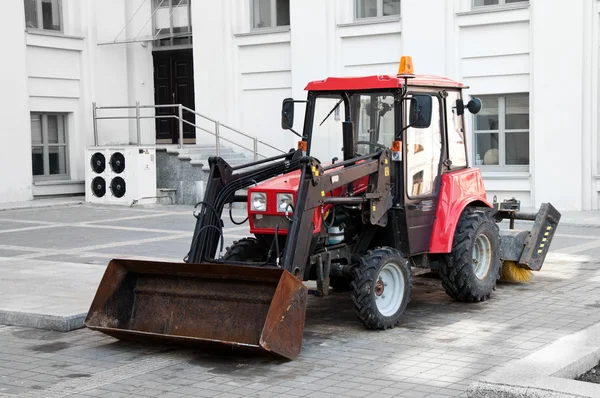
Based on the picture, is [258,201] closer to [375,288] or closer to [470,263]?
[375,288]

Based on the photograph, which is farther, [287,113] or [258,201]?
[287,113]

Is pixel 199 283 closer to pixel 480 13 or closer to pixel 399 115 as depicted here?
pixel 399 115

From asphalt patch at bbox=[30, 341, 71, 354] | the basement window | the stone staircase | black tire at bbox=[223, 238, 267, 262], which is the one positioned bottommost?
asphalt patch at bbox=[30, 341, 71, 354]

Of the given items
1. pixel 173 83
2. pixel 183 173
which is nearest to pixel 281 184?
pixel 183 173

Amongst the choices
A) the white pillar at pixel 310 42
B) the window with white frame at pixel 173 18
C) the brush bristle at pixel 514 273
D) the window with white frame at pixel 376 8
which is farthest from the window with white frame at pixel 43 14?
the brush bristle at pixel 514 273

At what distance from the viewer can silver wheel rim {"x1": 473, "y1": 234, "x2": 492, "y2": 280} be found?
1018 centimetres

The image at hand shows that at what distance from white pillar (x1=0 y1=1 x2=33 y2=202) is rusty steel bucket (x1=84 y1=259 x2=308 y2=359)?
47.1 ft

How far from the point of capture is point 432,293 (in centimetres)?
1063

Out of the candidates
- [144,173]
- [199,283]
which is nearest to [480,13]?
[144,173]

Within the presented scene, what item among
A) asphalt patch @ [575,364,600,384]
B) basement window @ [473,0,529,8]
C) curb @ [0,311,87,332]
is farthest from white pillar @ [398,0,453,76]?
asphalt patch @ [575,364,600,384]

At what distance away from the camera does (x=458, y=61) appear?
20312 millimetres

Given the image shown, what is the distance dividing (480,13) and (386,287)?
40.6 ft

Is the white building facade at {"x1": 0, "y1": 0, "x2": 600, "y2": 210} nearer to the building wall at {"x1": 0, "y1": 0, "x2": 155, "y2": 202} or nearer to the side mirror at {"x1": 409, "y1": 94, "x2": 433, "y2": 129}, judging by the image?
the building wall at {"x1": 0, "y1": 0, "x2": 155, "y2": 202}

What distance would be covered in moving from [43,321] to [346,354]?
309cm
